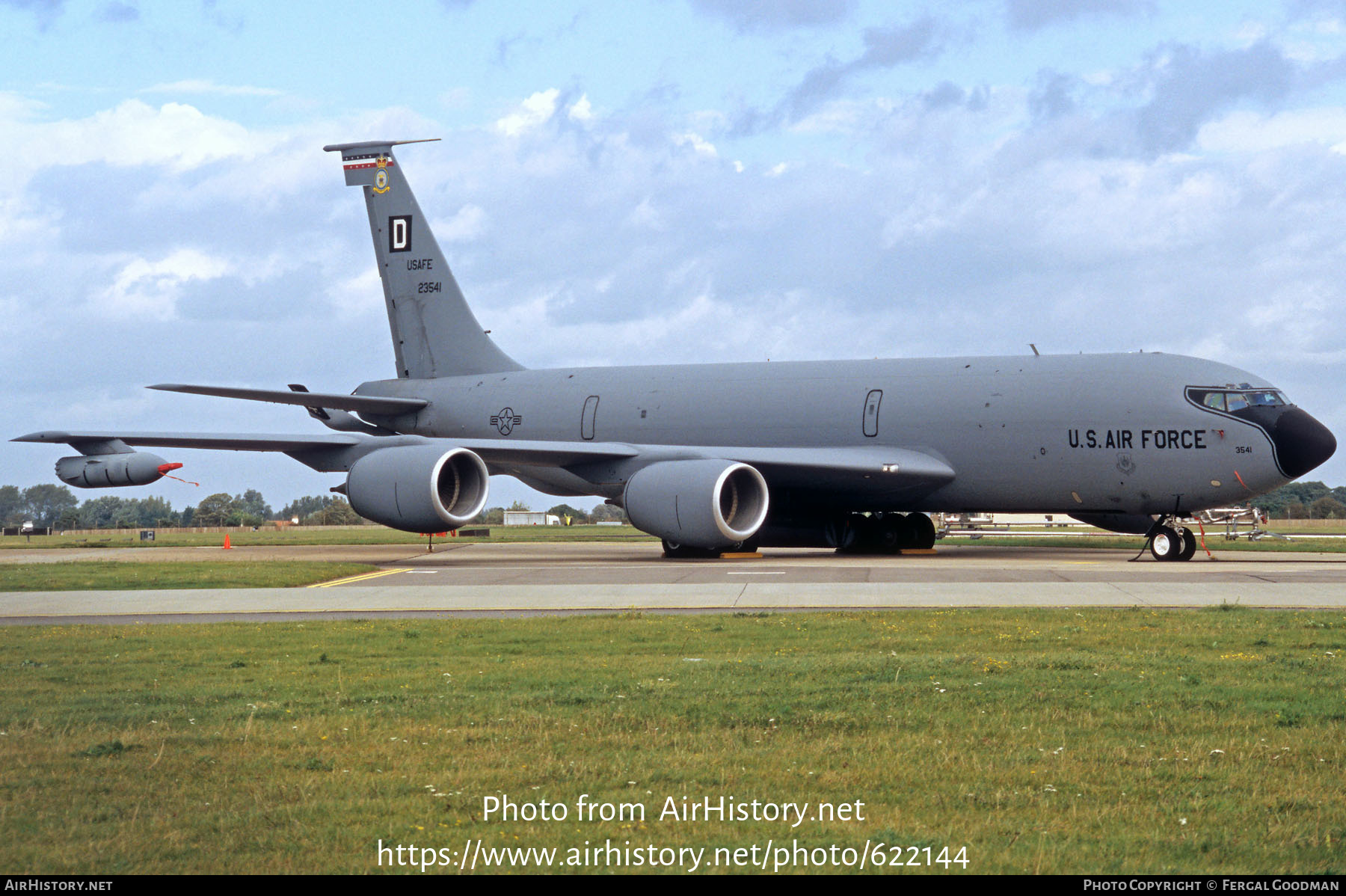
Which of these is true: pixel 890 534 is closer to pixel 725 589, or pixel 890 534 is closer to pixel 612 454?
pixel 612 454

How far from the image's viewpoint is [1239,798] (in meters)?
5.52

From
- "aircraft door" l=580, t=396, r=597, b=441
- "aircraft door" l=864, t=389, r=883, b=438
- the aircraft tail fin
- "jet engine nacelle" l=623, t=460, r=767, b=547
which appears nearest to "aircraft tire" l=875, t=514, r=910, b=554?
"aircraft door" l=864, t=389, r=883, b=438

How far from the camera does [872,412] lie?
86.4 ft

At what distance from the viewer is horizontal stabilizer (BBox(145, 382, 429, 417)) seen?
2727cm

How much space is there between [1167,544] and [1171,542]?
90 millimetres

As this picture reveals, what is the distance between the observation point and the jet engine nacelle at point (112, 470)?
26938mm

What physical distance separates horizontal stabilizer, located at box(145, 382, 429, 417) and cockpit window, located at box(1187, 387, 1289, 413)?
59.3 ft

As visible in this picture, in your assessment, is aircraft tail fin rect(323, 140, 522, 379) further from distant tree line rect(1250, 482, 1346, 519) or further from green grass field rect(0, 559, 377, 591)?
distant tree line rect(1250, 482, 1346, 519)

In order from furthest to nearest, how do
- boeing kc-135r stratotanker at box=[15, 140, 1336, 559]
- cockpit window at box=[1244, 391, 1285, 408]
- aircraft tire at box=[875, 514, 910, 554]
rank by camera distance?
aircraft tire at box=[875, 514, 910, 554] < boeing kc-135r stratotanker at box=[15, 140, 1336, 559] < cockpit window at box=[1244, 391, 1285, 408]

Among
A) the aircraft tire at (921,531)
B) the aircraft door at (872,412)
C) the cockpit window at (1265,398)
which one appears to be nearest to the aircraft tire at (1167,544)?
the cockpit window at (1265,398)

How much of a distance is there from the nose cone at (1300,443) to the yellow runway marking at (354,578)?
49.2 feet

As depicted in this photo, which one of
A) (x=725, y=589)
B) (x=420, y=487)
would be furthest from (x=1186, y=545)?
(x=420, y=487)

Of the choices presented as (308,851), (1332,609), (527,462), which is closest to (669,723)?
(308,851)

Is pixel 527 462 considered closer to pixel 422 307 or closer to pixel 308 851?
pixel 422 307
